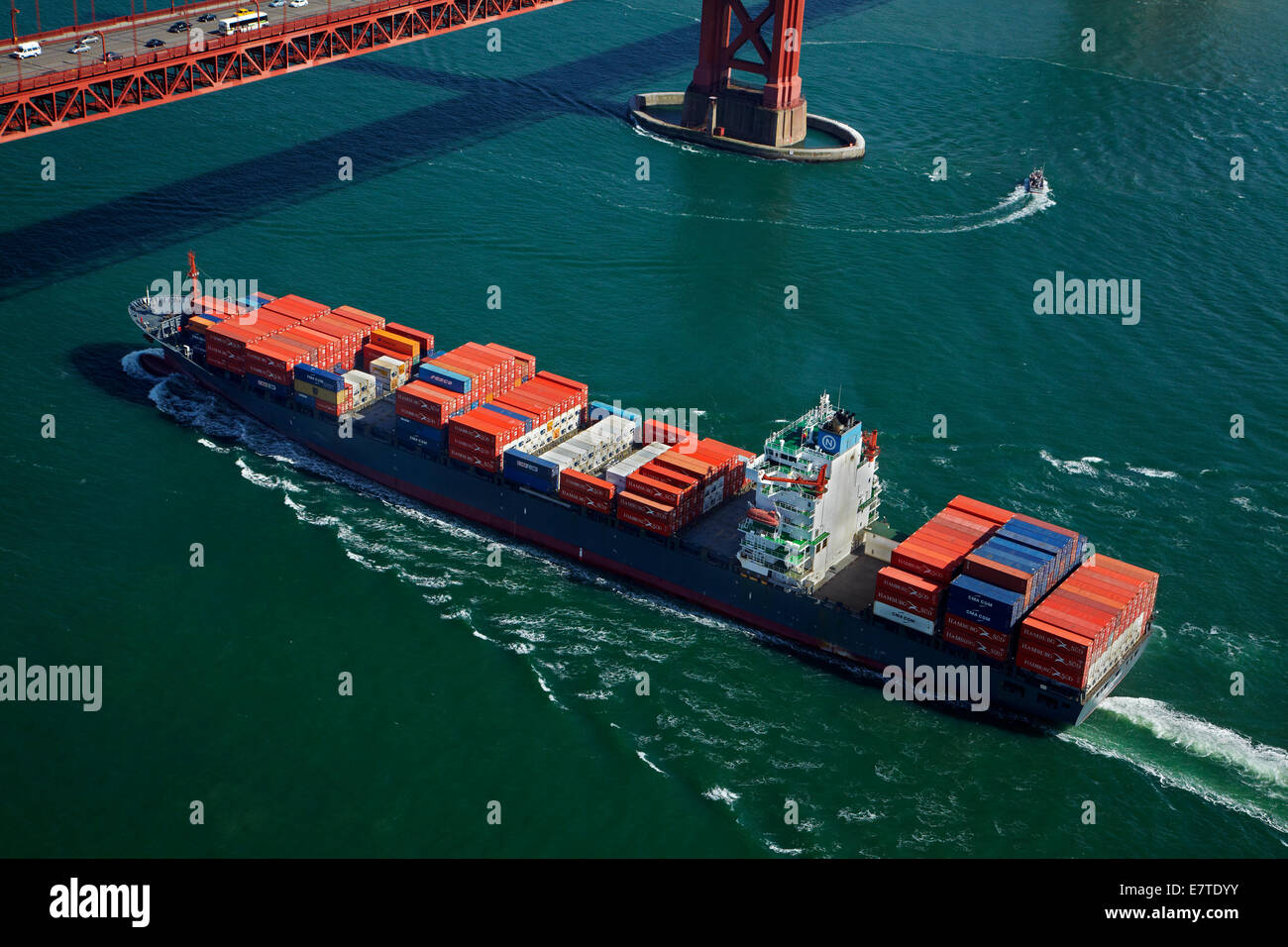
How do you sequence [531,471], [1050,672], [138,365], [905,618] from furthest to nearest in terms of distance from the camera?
[138,365] < [531,471] < [905,618] < [1050,672]

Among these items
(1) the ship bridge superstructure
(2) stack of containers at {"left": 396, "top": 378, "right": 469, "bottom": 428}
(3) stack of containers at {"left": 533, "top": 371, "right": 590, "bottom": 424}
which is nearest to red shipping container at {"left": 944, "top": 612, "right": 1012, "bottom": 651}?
(1) the ship bridge superstructure

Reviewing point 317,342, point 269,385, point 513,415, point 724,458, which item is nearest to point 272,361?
point 269,385

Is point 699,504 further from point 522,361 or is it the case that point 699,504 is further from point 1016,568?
point 1016,568

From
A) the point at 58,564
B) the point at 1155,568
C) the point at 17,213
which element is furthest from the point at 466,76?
the point at 1155,568

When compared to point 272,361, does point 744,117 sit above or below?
above

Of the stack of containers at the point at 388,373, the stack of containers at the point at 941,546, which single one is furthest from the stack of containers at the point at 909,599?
the stack of containers at the point at 388,373

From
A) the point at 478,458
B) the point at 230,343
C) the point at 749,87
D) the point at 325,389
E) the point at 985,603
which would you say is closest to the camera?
the point at 985,603

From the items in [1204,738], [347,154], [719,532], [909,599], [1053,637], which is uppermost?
[347,154]
